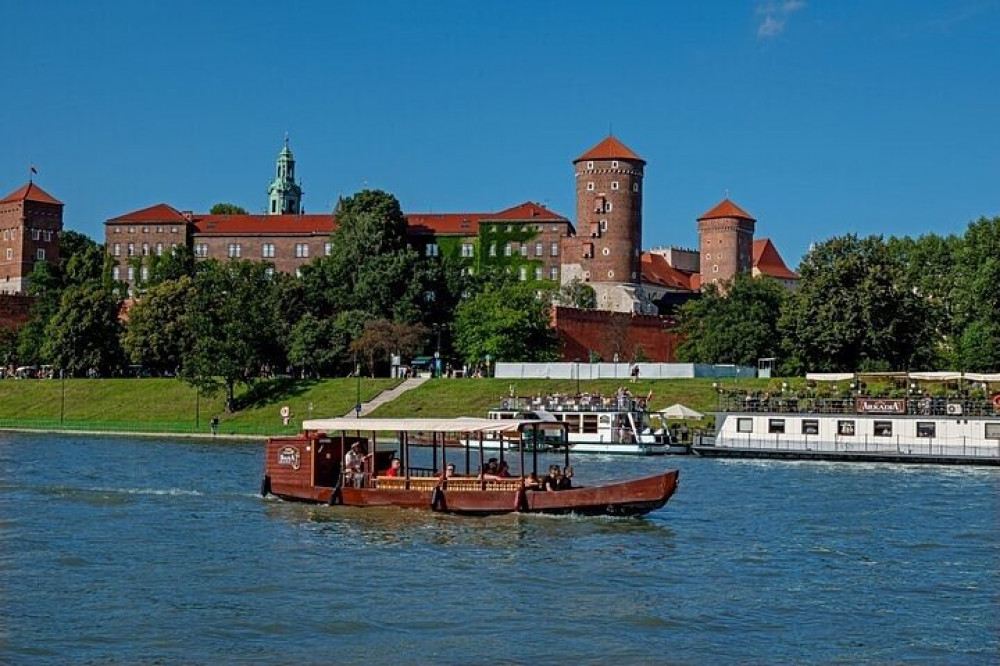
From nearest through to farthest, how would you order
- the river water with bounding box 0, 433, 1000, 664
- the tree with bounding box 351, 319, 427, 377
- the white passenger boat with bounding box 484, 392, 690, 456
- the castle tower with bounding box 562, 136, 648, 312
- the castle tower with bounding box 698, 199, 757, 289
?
the river water with bounding box 0, 433, 1000, 664 → the white passenger boat with bounding box 484, 392, 690, 456 → the tree with bounding box 351, 319, 427, 377 → the castle tower with bounding box 562, 136, 648, 312 → the castle tower with bounding box 698, 199, 757, 289

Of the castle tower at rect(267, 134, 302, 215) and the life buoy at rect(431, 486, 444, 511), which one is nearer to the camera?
the life buoy at rect(431, 486, 444, 511)

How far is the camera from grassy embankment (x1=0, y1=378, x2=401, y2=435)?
81562mm

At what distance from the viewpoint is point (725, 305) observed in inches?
3802

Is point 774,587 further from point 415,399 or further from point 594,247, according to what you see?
point 594,247

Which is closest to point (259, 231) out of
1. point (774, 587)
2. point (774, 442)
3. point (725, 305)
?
point (725, 305)

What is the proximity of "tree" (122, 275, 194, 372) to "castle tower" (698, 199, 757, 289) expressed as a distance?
70.4 meters

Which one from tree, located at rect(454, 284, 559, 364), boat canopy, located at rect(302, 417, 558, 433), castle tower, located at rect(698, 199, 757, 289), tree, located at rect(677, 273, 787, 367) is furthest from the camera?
castle tower, located at rect(698, 199, 757, 289)

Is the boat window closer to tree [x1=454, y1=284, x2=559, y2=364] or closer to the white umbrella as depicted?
the white umbrella

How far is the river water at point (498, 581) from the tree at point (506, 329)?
5332 cm

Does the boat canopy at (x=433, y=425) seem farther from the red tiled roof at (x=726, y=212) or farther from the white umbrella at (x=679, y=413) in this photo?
the red tiled roof at (x=726, y=212)

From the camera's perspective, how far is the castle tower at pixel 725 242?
158 metres

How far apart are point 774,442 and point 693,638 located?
121ft

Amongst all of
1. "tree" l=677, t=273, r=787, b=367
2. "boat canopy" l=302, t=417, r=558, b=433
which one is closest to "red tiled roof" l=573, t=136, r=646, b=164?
"tree" l=677, t=273, r=787, b=367

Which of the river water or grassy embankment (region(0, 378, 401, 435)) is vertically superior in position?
grassy embankment (region(0, 378, 401, 435))
